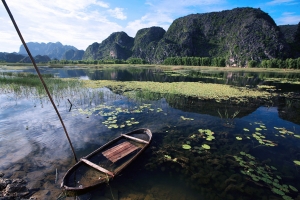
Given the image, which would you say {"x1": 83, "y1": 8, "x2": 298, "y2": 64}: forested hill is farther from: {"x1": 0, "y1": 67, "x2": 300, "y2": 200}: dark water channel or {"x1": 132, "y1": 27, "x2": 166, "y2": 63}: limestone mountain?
{"x1": 0, "y1": 67, "x2": 300, "y2": 200}: dark water channel

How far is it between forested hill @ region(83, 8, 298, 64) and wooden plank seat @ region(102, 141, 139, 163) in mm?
106508

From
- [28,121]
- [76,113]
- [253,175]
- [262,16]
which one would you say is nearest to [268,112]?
[253,175]

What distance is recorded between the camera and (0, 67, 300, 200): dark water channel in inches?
184

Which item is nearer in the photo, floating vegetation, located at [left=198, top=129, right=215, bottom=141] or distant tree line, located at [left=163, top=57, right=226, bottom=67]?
floating vegetation, located at [left=198, top=129, right=215, bottom=141]

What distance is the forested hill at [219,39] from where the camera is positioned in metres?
96.2

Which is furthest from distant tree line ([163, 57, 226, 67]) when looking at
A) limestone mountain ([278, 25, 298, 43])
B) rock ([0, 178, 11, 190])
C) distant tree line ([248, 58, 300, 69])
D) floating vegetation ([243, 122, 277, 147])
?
limestone mountain ([278, 25, 298, 43])

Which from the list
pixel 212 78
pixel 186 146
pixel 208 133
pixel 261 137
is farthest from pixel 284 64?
pixel 186 146

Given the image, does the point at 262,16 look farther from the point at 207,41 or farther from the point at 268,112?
the point at 268,112

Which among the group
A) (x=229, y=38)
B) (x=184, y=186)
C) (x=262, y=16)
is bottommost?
(x=184, y=186)

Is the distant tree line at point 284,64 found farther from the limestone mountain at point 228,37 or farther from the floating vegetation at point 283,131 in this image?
the floating vegetation at point 283,131

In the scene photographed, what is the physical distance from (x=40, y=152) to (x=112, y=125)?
3365mm

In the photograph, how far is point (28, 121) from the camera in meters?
9.30

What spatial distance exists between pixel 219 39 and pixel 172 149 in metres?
162

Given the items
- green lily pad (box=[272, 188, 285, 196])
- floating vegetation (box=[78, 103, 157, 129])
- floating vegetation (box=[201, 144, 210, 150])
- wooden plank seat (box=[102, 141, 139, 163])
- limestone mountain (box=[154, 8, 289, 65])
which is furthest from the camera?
limestone mountain (box=[154, 8, 289, 65])
